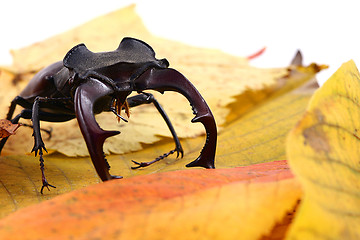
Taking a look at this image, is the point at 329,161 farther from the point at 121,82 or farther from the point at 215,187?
the point at 121,82

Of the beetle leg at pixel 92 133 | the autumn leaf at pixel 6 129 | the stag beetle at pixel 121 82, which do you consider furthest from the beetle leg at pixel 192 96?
the autumn leaf at pixel 6 129

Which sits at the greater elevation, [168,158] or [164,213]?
[164,213]

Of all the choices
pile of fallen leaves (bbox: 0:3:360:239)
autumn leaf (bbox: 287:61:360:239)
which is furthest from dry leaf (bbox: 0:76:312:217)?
autumn leaf (bbox: 287:61:360:239)

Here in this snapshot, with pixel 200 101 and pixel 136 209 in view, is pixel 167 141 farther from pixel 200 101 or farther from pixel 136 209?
pixel 136 209

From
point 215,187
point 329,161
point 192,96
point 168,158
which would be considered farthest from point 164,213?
point 168,158

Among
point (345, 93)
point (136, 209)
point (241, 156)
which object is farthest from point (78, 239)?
point (241, 156)

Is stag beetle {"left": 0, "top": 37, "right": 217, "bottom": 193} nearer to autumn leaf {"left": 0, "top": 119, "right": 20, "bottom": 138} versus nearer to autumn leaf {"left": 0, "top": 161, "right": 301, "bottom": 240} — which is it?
autumn leaf {"left": 0, "top": 119, "right": 20, "bottom": 138}
